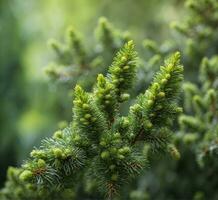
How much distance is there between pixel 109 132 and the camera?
1.69 meters

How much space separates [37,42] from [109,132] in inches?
109

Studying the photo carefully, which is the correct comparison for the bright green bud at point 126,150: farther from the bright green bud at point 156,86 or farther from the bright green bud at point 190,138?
the bright green bud at point 190,138

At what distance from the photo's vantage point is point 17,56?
4082mm

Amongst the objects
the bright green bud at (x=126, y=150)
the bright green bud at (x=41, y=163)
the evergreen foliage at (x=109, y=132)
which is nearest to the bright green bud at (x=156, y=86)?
the evergreen foliage at (x=109, y=132)

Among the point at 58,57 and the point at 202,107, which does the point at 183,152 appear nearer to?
the point at 202,107

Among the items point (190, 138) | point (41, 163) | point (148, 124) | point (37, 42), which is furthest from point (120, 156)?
point (37, 42)

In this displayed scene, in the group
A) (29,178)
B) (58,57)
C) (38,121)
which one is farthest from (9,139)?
(29,178)

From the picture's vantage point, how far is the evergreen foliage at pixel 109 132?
5.34ft

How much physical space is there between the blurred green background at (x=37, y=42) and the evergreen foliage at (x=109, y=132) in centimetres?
→ 166

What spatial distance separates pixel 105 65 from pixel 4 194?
991 mm

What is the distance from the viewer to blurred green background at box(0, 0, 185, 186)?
373 cm

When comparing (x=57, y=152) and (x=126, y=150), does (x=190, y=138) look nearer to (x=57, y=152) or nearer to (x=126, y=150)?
(x=126, y=150)

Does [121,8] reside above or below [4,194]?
above

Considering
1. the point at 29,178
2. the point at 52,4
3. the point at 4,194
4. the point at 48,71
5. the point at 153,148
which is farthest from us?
the point at 52,4
